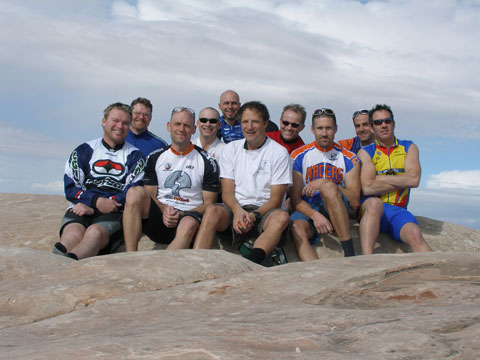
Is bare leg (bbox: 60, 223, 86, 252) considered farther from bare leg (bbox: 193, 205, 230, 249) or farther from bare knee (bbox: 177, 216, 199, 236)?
bare leg (bbox: 193, 205, 230, 249)

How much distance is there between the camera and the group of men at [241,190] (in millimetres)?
5613

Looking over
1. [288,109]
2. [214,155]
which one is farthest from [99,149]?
[288,109]

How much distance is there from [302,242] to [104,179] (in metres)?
2.45

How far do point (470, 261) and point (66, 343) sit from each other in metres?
3.04

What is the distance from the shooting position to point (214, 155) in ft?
22.1

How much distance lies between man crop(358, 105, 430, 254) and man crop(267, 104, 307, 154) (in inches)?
34.1

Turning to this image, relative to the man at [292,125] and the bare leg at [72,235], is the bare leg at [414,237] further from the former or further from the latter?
the bare leg at [72,235]

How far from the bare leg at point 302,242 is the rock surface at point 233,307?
1.70 meters

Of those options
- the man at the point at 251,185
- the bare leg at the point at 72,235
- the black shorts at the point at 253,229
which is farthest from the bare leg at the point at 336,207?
the bare leg at the point at 72,235

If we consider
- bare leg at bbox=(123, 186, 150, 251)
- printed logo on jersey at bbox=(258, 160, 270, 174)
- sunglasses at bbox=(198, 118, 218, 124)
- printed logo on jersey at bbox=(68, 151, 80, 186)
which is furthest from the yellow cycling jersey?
printed logo on jersey at bbox=(68, 151, 80, 186)

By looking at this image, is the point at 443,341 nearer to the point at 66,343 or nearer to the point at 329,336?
the point at 329,336

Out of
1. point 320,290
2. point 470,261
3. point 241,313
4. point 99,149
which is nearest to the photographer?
point 241,313

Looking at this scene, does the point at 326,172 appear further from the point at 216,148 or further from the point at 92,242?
the point at 92,242

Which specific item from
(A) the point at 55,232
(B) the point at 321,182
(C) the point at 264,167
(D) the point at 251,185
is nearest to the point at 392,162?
(B) the point at 321,182
